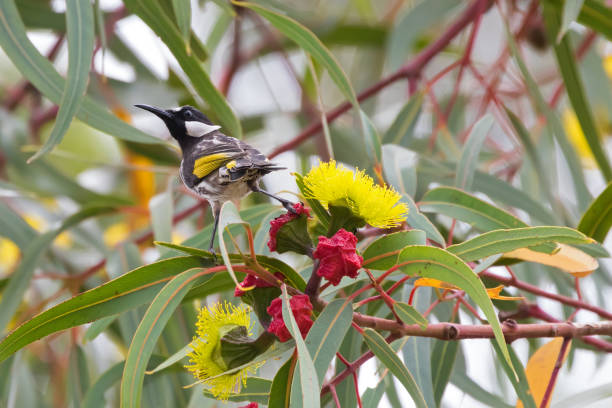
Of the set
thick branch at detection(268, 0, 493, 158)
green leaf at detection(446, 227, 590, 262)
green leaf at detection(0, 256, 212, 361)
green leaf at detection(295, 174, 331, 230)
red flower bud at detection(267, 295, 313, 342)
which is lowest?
red flower bud at detection(267, 295, 313, 342)

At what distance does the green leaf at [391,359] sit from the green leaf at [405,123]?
88cm

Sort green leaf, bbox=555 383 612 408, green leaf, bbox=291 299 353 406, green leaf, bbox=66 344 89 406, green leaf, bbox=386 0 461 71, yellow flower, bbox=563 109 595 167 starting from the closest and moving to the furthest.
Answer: green leaf, bbox=291 299 353 406 → green leaf, bbox=555 383 612 408 → green leaf, bbox=66 344 89 406 → green leaf, bbox=386 0 461 71 → yellow flower, bbox=563 109 595 167

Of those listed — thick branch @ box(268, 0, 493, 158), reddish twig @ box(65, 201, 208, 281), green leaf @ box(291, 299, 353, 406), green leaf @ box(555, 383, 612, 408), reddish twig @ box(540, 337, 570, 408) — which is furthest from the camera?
thick branch @ box(268, 0, 493, 158)

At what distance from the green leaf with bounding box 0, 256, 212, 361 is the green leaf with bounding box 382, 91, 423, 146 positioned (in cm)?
91

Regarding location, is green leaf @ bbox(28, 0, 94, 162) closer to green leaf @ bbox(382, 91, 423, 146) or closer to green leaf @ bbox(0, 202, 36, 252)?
green leaf @ bbox(0, 202, 36, 252)

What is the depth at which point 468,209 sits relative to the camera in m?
1.18

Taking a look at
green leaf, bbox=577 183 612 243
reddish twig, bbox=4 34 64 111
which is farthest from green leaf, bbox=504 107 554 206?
reddish twig, bbox=4 34 64 111

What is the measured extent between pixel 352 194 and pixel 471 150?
1.79 ft

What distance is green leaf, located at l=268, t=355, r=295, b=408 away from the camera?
0.87m

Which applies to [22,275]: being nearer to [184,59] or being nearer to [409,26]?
[184,59]

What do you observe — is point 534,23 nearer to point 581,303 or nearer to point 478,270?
point 581,303

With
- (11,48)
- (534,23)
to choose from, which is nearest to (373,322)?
(11,48)

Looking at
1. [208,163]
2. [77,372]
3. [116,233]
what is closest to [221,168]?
[208,163]

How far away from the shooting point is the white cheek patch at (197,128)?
3.53 feet
